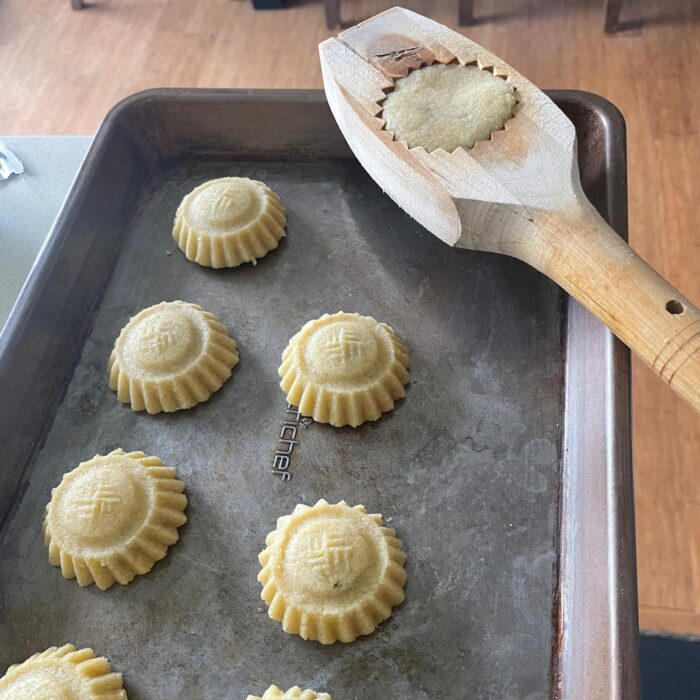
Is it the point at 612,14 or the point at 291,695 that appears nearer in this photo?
the point at 291,695

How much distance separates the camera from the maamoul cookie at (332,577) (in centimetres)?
133

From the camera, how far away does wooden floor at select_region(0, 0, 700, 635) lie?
2.68 m

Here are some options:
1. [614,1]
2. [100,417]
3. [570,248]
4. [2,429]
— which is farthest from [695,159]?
[2,429]

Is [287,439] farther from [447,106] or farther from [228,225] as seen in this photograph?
[447,106]

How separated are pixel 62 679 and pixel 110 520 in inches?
11.0

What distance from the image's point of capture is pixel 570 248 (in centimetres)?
144

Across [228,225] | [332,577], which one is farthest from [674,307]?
[228,225]

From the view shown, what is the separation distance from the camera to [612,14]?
330 cm

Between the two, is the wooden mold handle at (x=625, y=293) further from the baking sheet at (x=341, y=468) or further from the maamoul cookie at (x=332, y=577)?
the maamoul cookie at (x=332, y=577)

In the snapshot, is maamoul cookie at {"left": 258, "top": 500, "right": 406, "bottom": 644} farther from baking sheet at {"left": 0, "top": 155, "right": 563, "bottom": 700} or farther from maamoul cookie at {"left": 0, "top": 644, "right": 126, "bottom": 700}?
maamoul cookie at {"left": 0, "top": 644, "right": 126, "bottom": 700}

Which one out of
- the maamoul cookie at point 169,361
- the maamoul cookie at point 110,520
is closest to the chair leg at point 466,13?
the maamoul cookie at point 169,361

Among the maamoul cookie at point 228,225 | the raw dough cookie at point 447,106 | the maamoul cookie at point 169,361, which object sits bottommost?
the maamoul cookie at point 169,361

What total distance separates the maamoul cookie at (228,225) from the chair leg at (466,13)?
78.4 inches

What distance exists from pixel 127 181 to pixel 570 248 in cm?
111
